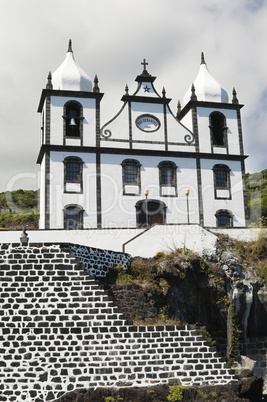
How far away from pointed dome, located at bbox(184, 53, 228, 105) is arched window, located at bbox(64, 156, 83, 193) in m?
8.31

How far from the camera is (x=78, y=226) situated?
84.1ft

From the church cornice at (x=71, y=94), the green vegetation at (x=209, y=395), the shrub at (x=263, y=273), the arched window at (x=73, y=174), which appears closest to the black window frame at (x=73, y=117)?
the church cornice at (x=71, y=94)

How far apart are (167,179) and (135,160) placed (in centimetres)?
210

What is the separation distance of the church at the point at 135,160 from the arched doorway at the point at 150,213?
0.18 feet

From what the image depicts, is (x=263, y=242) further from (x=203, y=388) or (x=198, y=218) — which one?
(x=203, y=388)

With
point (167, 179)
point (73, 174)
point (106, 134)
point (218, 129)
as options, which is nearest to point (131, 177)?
point (167, 179)

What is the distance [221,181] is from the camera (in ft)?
93.2

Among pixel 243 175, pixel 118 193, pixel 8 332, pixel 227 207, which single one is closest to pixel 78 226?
pixel 118 193

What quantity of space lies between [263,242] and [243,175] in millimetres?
7519

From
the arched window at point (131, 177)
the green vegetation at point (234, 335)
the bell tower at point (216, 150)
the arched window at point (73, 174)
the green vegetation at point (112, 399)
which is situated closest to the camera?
the green vegetation at point (112, 399)

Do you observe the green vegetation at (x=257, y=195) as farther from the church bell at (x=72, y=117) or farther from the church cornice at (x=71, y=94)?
the church bell at (x=72, y=117)

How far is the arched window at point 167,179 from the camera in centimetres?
2725

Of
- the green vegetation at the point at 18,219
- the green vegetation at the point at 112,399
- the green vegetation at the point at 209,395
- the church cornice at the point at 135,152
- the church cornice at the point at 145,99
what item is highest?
the church cornice at the point at 145,99

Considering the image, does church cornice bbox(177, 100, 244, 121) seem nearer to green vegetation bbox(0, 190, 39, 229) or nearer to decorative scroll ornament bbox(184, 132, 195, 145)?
decorative scroll ornament bbox(184, 132, 195, 145)
